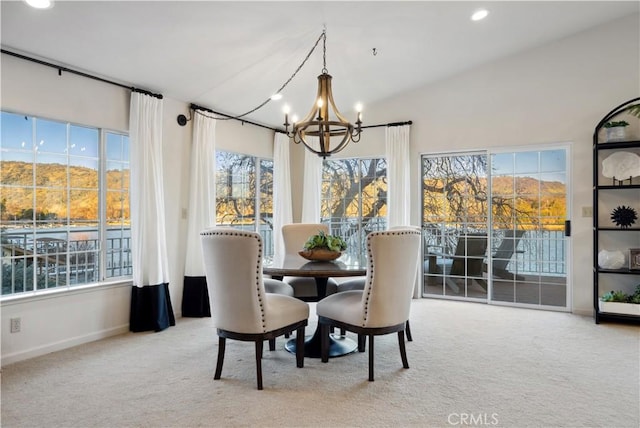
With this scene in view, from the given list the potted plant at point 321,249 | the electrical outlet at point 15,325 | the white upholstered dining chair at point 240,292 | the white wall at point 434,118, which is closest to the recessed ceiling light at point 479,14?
the white wall at point 434,118

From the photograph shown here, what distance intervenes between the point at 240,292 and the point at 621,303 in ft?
12.8

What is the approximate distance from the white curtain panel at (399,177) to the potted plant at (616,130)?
219cm

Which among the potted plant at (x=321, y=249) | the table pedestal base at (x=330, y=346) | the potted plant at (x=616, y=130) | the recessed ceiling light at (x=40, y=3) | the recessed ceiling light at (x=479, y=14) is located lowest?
the table pedestal base at (x=330, y=346)

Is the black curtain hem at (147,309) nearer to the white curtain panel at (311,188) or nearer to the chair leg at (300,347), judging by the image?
the chair leg at (300,347)

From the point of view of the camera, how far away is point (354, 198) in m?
5.95

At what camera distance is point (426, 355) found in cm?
318

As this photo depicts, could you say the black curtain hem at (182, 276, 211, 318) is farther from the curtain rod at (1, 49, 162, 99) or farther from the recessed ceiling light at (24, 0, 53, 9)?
the recessed ceiling light at (24, 0, 53, 9)

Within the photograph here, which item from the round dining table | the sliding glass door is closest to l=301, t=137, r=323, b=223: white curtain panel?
the sliding glass door

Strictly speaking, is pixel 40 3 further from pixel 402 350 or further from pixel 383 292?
pixel 402 350

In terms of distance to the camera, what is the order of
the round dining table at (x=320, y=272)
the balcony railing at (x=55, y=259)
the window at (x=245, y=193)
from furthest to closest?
the window at (x=245, y=193), the balcony railing at (x=55, y=259), the round dining table at (x=320, y=272)

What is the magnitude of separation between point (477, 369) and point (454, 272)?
2.51 m

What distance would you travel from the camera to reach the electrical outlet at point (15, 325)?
2.99 metres

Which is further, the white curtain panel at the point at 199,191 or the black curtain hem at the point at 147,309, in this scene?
the white curtain panel at the point at 199,191

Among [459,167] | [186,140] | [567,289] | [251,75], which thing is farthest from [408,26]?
[567,289]
